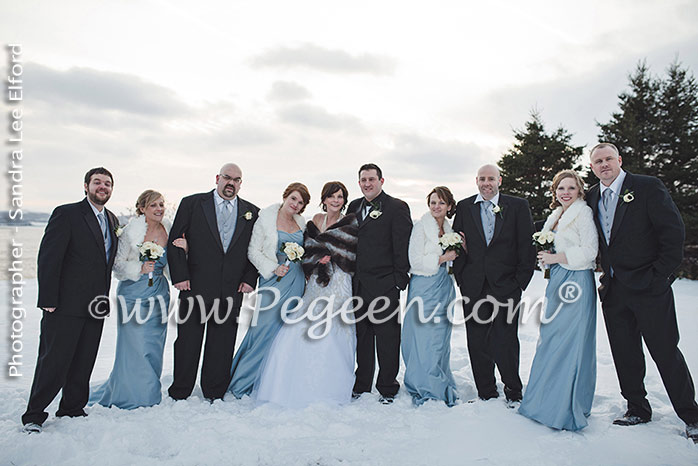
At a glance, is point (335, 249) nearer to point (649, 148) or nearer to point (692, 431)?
point (692, 431)

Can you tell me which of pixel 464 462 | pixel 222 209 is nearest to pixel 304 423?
pixel 464 462

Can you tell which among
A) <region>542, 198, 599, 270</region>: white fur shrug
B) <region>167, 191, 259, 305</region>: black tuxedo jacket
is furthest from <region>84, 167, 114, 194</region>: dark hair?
<region>542, 198, 599, 270</region>: white fur shrug

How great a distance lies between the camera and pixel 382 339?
5098 mm

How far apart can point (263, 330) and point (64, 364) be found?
1962mm

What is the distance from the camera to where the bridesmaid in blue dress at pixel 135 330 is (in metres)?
4.62

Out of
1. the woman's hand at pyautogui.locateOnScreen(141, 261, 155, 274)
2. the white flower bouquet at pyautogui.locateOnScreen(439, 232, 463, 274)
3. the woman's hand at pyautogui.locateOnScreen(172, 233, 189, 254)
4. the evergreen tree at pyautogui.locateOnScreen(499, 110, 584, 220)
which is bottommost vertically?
the woman's hand at pyautogui.locateOnScreen(141, 261, 155, 274)

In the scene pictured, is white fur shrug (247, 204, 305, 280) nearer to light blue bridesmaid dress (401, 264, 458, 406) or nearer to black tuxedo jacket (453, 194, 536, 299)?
light blue bridesmaid dress (401, 264, 458, 406)

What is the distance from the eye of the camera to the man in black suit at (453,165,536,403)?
4.80 metres

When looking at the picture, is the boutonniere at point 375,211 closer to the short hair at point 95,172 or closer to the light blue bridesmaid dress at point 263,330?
the light blue bridesmaid dress at point 263,330

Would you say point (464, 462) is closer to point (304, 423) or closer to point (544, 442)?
point (544, 442)

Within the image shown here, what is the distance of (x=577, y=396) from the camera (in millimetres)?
4129

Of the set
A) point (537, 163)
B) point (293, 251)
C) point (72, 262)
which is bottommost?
point (72, 262)

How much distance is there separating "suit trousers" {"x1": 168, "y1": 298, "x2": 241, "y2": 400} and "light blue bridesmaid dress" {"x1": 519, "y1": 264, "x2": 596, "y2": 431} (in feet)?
10.5

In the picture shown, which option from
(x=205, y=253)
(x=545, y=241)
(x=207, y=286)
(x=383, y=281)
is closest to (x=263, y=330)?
(x=207, y=286)
